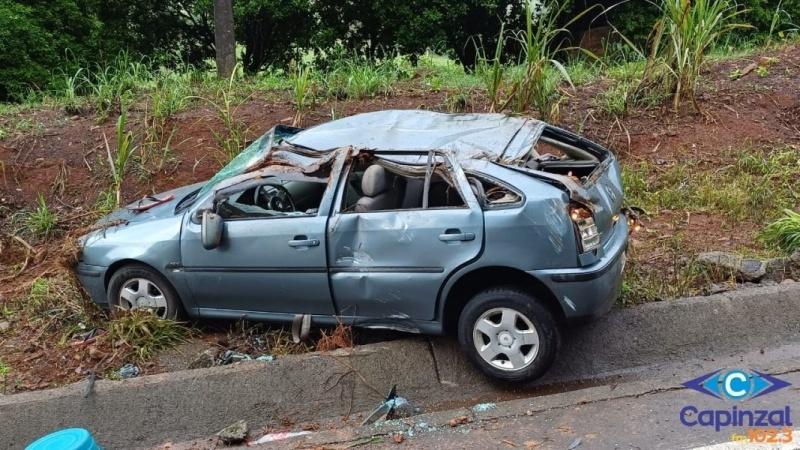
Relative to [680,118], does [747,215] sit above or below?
below

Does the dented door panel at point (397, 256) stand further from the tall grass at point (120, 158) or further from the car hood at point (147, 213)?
the tall grass at point (120, 158)

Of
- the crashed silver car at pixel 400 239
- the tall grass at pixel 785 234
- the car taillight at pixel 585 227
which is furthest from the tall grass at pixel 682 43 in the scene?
the car taillight at pixel 585 227

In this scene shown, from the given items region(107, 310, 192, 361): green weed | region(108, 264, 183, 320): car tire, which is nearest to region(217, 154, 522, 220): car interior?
region(108, 264, 183, 320): car tire

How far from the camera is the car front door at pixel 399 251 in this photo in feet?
13.1

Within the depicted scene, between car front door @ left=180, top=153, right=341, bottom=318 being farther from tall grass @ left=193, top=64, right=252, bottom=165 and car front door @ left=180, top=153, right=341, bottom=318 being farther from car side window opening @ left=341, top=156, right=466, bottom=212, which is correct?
tall grass @ left=193, top=64, right=252, bottom=165

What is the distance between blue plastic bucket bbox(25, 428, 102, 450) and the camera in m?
3.36

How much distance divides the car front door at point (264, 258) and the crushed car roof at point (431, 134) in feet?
1.22

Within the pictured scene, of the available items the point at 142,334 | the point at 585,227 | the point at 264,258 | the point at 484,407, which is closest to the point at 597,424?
the point at 484,407

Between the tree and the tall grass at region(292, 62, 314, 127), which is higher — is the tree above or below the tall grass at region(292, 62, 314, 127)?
above

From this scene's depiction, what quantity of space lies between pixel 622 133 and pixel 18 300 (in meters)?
6.12

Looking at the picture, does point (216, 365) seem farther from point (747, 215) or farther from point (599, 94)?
point (599, 94)

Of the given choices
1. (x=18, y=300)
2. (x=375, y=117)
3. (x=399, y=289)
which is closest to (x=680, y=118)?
(x=375, y=117)

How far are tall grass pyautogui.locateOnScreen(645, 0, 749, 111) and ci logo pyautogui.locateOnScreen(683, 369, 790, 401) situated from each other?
416 cm

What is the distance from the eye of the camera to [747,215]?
6.08 m
